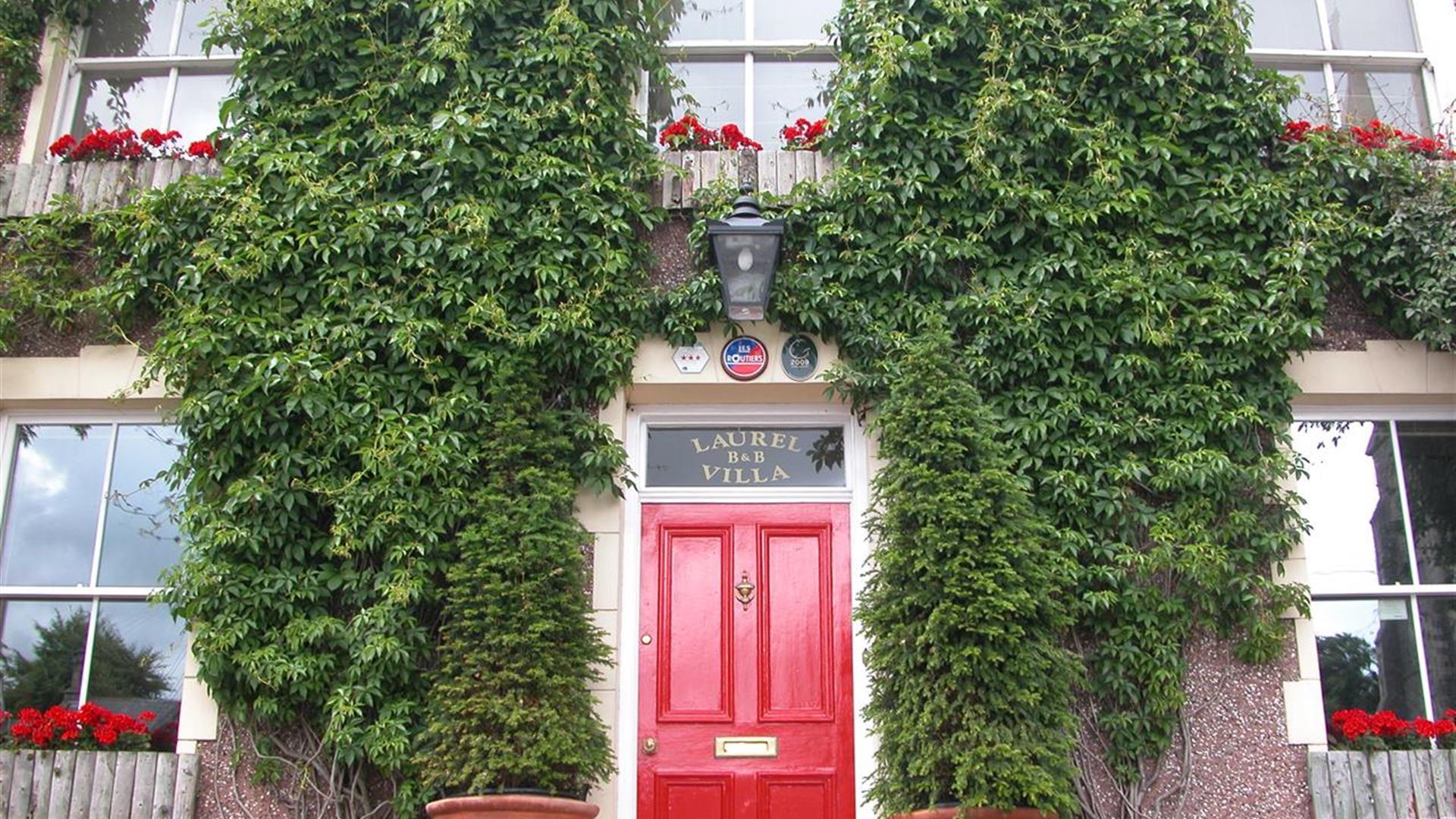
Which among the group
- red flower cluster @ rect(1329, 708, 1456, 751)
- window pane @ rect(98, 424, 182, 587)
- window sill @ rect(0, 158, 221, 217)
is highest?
window sill @ rect(0, 158, 221, 217)

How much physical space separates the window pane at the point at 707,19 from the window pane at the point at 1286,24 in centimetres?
304

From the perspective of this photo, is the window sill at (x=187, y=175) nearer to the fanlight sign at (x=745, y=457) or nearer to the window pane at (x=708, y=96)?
the window pane at (x=708, y=96)

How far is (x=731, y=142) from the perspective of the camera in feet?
24.0

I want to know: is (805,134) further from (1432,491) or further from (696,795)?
(1432,491)

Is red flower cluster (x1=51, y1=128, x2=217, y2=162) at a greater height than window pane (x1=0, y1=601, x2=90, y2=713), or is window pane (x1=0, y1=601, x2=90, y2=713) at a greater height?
red flower cluster (x1=51, y1=128, x2=217, y2=162)

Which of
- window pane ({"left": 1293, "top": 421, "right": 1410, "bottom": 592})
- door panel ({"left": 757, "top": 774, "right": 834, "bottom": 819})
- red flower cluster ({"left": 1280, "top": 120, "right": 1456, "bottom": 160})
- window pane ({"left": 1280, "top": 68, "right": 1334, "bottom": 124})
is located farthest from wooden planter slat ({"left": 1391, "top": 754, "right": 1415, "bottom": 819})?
window pane ({"left": 1280, "top": 68, "right": 1334, "bottom": 124})

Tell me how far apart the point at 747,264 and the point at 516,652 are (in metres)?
2.15

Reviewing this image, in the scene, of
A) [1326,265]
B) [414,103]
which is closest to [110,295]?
[414,103]

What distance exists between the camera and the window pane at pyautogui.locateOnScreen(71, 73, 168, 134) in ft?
25.7

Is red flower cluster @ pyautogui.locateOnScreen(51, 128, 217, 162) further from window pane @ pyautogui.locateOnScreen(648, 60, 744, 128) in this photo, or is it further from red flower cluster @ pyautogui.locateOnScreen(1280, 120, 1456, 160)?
red flower cluster @ pyautogui.locateOnScreen(1280, 120, 1456, 160)

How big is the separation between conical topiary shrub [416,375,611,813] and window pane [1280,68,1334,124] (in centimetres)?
457

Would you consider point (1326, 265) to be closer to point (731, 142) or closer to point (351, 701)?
point (731, 142)

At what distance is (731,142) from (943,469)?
2.31m

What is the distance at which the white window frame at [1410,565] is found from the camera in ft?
21.8
